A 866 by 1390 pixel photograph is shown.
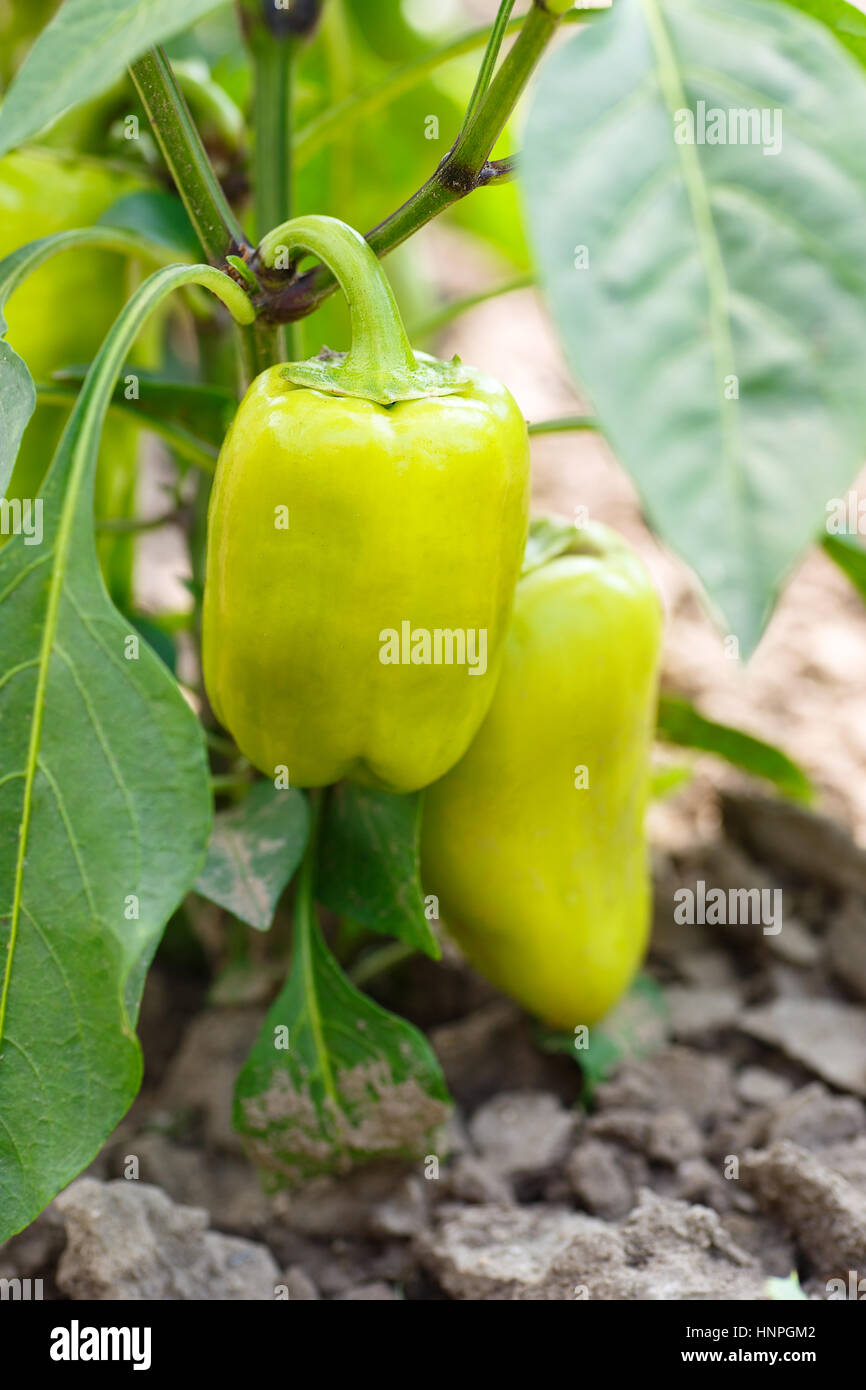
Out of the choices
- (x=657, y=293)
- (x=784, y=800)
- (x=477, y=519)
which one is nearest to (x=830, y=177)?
(x=657, y=293)

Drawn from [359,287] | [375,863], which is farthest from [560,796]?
[359,287]

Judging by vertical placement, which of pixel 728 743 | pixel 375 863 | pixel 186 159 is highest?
pixel 186 159

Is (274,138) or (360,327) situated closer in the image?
(360,327)

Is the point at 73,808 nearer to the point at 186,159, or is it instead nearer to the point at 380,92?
the point at 186,159

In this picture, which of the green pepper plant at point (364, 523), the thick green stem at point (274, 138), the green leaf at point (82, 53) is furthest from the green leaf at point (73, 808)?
the thick green stem at point (274, 138)

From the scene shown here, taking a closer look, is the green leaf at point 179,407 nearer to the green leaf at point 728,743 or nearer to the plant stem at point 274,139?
the plant stem at point 274,139

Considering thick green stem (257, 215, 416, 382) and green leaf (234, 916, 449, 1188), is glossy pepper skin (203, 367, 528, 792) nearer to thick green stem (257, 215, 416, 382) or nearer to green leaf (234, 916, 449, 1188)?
thick green stem (257, 215, 416, 382)
